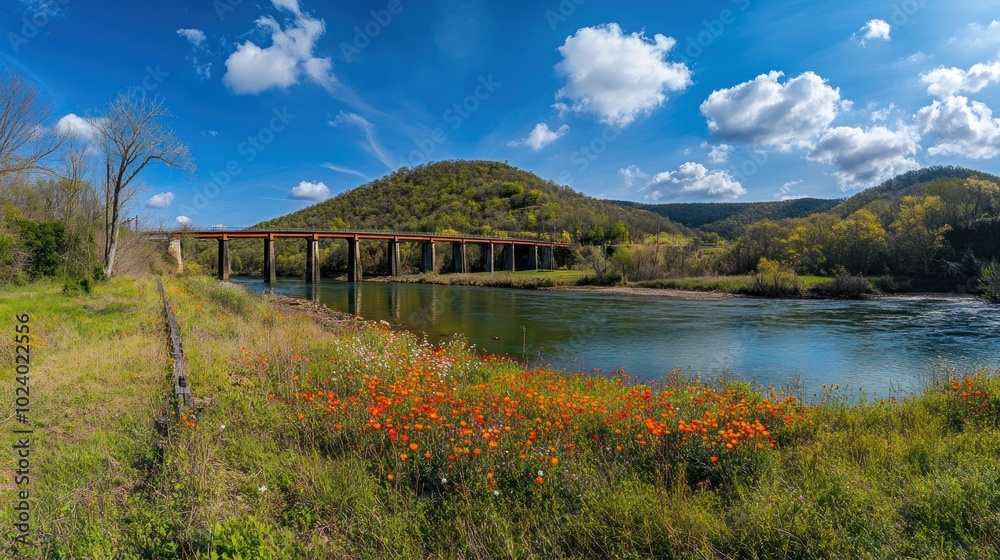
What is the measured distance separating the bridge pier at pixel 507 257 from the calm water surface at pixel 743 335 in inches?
2327

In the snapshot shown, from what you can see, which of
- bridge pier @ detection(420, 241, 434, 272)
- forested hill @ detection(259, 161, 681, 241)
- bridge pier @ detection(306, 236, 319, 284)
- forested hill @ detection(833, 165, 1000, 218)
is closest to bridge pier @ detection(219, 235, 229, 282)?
bridge pier @ detection(306, 236, 319, 284)

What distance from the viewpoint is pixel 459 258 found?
9056 centimetres

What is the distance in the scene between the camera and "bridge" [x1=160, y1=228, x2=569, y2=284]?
6234cm

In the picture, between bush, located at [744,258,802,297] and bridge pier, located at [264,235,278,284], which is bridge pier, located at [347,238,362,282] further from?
bush, located at [744,258,802,297]

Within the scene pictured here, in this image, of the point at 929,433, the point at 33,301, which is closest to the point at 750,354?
the point at 929,433

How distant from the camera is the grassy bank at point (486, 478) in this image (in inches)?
127

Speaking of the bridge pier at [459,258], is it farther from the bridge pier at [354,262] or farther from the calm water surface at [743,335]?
the calm water surface at [743,335]

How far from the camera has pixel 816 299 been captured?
4219cm

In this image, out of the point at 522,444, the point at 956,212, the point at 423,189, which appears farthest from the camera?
the point at 423,189

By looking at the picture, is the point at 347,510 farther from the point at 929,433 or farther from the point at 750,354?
the point at 750,354

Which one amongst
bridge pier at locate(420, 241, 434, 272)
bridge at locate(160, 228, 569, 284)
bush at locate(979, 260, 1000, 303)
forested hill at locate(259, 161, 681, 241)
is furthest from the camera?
forested hill at locate(259, 161, 681, 241)

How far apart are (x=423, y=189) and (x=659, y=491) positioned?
484 feet

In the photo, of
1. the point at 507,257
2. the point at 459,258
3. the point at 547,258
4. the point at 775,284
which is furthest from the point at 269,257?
the point at 775,284

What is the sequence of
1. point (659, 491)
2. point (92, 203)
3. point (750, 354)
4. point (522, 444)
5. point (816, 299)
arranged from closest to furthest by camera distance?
point (659, 491), point (522, 444), point (750, 354), point (92, 203), point (816, 299)
